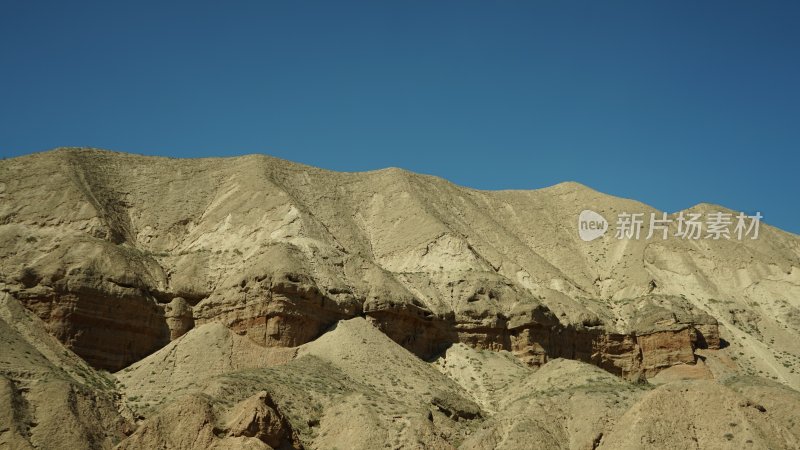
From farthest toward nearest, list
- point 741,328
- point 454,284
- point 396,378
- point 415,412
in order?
point 741,328, point 454,284, point 396,378, point 415,412

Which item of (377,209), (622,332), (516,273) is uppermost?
(377,209)

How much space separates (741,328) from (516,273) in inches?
722

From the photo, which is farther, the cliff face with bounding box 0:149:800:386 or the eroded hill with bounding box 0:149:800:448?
the cliff face with bounding box 0:149:800:386

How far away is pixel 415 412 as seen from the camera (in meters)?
45.2

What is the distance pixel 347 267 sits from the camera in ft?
198

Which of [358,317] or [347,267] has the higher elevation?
[347,267]

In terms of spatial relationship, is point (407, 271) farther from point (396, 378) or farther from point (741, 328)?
point (741, 328)

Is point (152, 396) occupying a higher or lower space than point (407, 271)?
lower

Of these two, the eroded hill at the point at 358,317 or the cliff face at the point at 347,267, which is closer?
the eroded hill at the point at 358,317

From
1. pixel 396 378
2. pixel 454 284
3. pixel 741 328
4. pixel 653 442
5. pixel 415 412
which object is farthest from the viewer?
pixel 741 328

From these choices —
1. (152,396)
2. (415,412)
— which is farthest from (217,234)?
(415,412)

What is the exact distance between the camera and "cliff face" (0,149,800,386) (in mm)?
53906

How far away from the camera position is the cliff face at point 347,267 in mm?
53906

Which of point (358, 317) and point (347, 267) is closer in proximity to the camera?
point (358, 317)
